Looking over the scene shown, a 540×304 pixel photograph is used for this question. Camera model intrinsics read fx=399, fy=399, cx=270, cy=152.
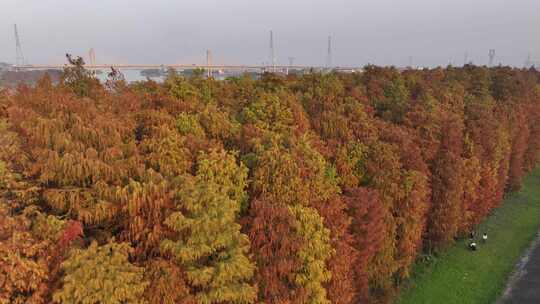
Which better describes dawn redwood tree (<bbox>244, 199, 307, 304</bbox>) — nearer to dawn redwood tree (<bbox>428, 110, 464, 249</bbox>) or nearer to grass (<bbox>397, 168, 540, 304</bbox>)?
grass (<bbox>397, 168, 540, 304</bbox>)

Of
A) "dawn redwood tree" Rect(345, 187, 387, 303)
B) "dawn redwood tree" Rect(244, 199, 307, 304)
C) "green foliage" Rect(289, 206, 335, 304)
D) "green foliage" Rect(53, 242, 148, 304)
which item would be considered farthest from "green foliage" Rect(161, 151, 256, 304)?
"dawn redwood tree" Rect(345, 187, 387, 303)

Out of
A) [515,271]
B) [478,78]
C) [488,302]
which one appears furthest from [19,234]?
[478,78]

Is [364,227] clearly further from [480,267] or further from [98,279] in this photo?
[480,267]

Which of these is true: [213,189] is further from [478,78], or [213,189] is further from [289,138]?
[478,78]

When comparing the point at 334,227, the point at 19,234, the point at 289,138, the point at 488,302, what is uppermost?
the point at 289,138

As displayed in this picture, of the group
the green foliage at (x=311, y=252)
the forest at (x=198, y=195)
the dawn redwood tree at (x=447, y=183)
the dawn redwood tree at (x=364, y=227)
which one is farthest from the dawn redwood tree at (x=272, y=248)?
the dawn redwood tree at (x=447, y=183)
